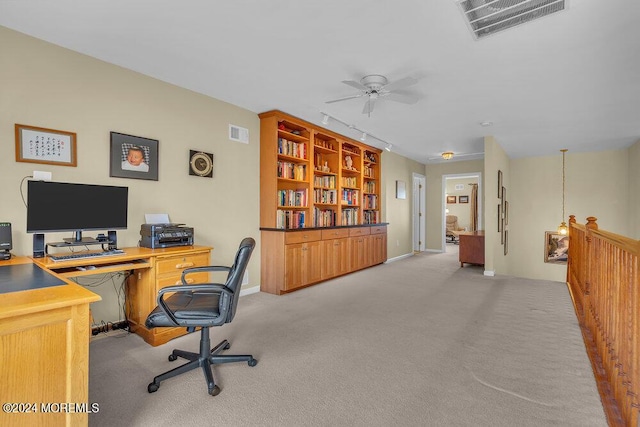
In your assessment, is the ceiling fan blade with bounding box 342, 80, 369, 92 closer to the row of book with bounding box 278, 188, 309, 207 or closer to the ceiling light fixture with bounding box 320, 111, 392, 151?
the ceiling light fixture with bounding box 320, 111, 392, 151

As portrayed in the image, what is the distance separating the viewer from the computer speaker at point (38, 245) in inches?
90.5

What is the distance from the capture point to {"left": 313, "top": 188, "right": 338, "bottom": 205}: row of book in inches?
197

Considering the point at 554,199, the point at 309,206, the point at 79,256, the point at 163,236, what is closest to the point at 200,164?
the point at 163,236

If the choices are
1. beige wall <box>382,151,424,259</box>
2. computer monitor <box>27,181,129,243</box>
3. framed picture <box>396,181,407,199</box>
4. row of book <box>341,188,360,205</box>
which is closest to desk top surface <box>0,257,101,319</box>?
computer monitor <box>27,181,129,243</box>

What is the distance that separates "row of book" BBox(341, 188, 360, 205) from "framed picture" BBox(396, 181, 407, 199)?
1.82 metres

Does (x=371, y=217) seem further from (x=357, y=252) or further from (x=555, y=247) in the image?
(x=555, y=247)

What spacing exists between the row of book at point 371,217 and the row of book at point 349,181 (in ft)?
2.18

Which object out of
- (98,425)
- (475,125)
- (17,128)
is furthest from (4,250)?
(475,125)

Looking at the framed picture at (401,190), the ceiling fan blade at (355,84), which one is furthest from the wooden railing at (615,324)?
the framed picture at (401,190)

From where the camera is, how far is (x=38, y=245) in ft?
7.59

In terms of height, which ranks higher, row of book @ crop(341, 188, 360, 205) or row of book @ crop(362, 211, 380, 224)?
row of book @ crop(341, 188, 360, 205)

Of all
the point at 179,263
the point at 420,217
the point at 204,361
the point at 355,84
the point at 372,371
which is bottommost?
the point at 372,371

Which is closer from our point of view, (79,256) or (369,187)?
(79,256)

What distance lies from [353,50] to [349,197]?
3.38m
